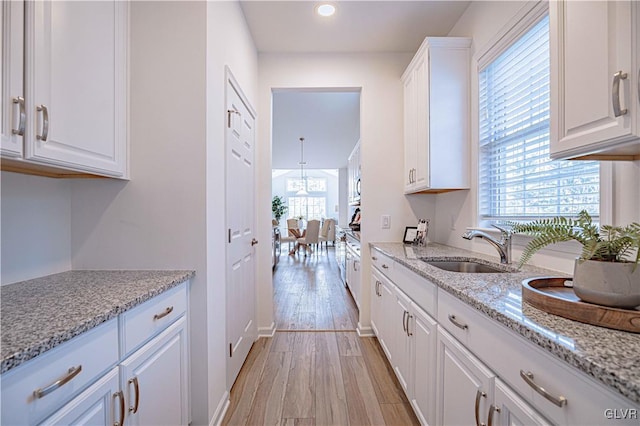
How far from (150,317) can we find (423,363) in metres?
1.30

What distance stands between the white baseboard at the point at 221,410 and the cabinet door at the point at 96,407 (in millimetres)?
734

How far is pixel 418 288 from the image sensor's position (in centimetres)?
151

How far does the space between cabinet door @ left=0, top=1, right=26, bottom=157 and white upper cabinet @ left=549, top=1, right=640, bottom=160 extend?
5.99 ft

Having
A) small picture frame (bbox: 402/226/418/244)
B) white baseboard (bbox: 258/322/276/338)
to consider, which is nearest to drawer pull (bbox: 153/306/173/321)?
white baseboard (bbox: 258/322/276/338)

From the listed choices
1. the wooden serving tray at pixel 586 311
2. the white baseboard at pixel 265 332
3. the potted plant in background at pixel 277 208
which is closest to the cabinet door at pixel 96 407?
the wooden serving tray at pixel 586 311

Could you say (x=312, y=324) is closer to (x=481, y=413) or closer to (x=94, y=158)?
(x=481, y=413)

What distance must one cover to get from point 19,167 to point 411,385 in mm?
2132

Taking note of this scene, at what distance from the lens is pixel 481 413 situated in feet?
3.09

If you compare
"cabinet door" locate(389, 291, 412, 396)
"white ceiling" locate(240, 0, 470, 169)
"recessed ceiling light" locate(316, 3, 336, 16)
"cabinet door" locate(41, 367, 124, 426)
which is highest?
"white ceiling" locate(240, 0, 470, 169)

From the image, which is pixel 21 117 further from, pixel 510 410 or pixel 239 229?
pixel 510 410

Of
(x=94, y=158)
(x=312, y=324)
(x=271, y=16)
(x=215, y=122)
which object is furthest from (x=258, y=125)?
(x=312, y=324)

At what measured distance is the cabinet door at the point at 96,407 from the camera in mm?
738

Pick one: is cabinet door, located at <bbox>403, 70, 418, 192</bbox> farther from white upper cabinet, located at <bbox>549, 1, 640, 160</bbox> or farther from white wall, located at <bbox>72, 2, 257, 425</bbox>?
white wall, located at <bbox>72, 2, 257, 425</bbox>

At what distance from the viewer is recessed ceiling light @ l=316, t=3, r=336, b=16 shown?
2121 millimetres
